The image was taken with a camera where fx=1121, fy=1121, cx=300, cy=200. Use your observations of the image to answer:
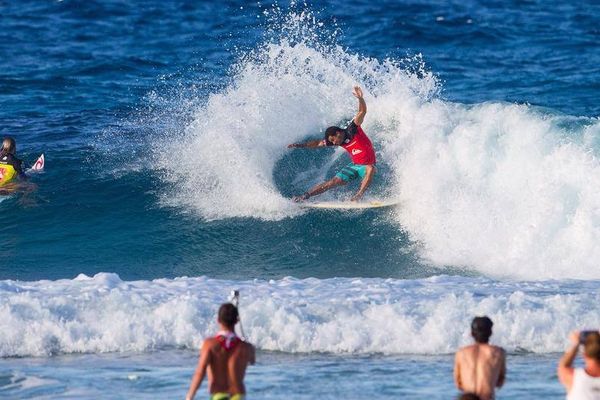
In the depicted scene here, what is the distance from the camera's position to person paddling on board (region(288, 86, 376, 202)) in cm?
1655

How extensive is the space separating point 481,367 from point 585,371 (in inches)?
31.2

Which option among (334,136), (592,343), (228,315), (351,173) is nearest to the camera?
(592,343)

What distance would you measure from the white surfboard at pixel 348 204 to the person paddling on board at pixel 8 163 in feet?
14.5

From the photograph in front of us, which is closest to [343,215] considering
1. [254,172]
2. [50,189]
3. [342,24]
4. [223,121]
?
[254,172]

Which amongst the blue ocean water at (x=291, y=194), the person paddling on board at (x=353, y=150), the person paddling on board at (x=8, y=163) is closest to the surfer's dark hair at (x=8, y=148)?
the person paddling on board at (x=8, y=163)

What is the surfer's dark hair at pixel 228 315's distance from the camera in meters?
8.10

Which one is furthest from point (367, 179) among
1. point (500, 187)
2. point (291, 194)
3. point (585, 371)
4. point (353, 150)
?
point (585, 371)

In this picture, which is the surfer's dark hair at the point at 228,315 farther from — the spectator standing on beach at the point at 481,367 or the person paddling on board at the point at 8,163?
the person paddling on board at the point at 8,163

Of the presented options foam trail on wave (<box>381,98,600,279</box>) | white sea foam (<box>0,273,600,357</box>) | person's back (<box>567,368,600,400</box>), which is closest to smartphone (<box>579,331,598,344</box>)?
person's back (<box>567,368,600,400</box>)

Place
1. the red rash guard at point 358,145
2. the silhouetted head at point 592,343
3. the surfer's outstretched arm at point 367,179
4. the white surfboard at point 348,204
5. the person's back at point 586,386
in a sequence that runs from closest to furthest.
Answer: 1. the silhouetted head at point 592,343
2. the person's back at point 586,386
3. the red rash guard at point 358,145
4. the surfer's outstretched arm at point 367,179
5. the white surfboard at point 348,204

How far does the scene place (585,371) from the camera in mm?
7648

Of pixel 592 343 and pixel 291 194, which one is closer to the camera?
pixel 592 343

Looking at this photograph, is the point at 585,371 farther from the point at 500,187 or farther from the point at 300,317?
the point at 500,187

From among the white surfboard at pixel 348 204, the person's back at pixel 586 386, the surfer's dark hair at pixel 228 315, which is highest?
the white surfboard at pixel 348 204
